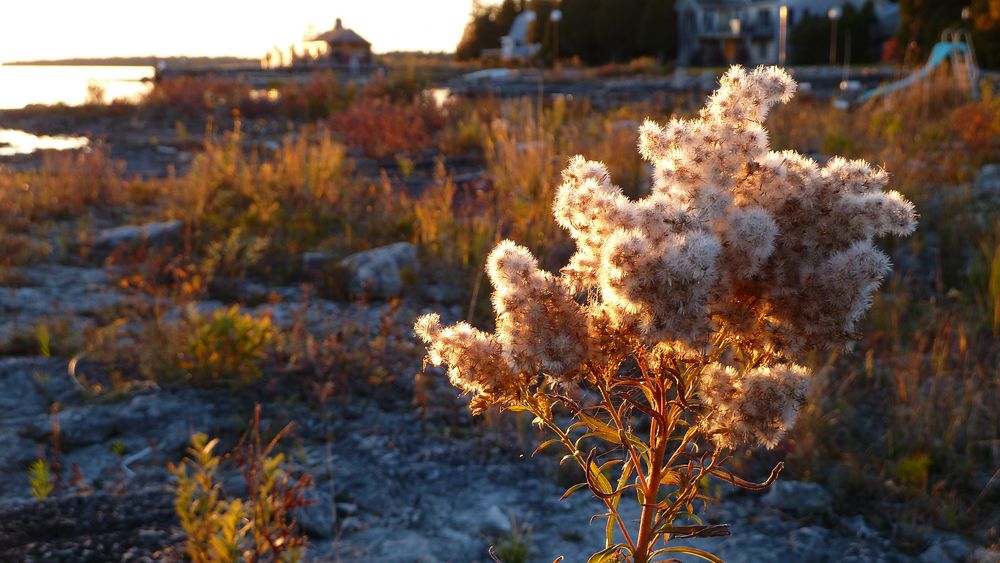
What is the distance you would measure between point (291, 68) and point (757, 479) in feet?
121

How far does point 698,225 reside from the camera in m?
1.23

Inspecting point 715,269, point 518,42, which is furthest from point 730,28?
point 715,269

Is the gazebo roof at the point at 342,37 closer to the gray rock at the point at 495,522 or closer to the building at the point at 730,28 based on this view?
the building at the point at 730,28

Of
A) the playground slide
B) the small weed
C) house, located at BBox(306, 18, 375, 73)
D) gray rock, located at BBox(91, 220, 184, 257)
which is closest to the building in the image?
house, located at BBox(306, 18, 375, 73)

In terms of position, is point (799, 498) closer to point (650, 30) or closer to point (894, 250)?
point (894, 250)

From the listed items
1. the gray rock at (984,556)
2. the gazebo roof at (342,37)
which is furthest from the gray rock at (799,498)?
the gazebo roof at (342,37)

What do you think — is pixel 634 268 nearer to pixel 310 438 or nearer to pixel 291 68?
pixel 310 438

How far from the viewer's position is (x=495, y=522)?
3.54m

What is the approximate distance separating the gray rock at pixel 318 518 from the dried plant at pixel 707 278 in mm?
2101

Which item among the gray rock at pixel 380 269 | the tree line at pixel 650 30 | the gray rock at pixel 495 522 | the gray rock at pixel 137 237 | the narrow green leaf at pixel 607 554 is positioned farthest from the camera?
the tree line at pixel 650 30

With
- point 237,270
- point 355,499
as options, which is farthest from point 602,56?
point 355,499

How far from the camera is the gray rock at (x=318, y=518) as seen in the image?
337 cm

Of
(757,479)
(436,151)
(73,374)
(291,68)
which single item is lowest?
(757,479)

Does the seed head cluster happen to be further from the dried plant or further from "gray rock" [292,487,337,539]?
"gray rock" [292,487,337,539]
